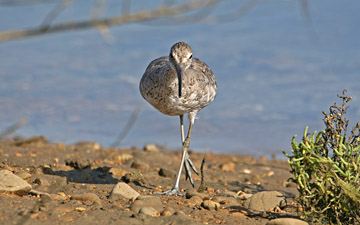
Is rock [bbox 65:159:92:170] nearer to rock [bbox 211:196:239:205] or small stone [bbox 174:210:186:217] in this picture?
rock [bbox 211:196:239:205]

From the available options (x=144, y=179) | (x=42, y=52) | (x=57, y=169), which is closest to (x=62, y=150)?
(x=57, y=169)

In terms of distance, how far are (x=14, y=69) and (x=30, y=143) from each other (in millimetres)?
5267

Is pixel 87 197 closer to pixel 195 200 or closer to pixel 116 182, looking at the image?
pixel 195 200

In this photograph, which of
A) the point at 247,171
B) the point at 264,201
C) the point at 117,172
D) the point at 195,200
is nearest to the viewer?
the point at 264,201

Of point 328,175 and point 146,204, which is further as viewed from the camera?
point 146,204

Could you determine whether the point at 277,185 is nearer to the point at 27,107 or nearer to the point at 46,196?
the point at 46,196

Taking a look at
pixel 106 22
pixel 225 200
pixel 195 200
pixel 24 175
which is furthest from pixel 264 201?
pixel 106 22

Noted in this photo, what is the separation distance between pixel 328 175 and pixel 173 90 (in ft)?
9.00

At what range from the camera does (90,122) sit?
12188 mm

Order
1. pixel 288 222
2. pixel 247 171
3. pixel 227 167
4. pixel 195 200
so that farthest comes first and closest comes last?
pixel 227 167
pixel 247 171
pixel 195 200
pixel 288 222

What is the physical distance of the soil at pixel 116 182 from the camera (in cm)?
487

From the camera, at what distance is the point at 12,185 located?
5.41 m

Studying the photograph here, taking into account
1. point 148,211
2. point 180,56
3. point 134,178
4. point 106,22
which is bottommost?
point 148,211

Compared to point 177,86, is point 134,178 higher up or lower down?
lower down
